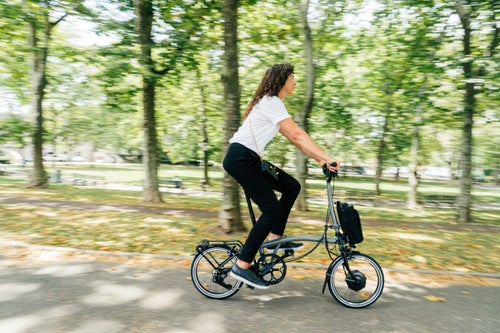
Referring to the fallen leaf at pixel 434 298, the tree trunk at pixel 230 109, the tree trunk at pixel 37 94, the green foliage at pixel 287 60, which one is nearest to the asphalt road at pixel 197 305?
the fallen leaf at pixel 434 298

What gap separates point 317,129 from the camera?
2250 cm

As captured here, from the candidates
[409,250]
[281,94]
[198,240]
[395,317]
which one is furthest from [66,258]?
[409,250]

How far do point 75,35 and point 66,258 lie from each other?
19.5 meters

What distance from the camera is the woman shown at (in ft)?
11.1

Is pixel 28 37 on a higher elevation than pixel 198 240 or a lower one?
higher

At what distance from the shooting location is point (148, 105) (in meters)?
12.0

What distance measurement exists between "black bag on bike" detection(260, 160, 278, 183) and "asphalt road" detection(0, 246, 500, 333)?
127 centimetres

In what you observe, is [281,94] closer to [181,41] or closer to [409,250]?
[409,250]

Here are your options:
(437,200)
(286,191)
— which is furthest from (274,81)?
(437,200)

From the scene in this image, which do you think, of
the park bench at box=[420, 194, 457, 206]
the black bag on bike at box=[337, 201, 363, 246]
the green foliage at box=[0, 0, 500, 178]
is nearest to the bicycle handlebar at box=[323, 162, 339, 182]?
the black bag on bike at box=[337, 201, 363, 246]

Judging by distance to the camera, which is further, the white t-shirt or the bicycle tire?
the bicycle tire

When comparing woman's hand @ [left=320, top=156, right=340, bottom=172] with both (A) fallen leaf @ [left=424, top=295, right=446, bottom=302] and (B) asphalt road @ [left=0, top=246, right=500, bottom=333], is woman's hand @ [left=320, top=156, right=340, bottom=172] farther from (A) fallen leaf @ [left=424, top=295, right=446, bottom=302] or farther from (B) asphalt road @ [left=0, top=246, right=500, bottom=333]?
(A) fallen leaf @ [left=424, top=295, right=446, bottom=302]

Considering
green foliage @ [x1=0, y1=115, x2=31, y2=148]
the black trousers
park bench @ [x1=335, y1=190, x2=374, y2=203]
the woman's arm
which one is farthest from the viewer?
park bench @ [x1=335, y1=190, x2=374, y2=203]

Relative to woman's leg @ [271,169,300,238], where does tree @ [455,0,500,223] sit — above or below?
above
